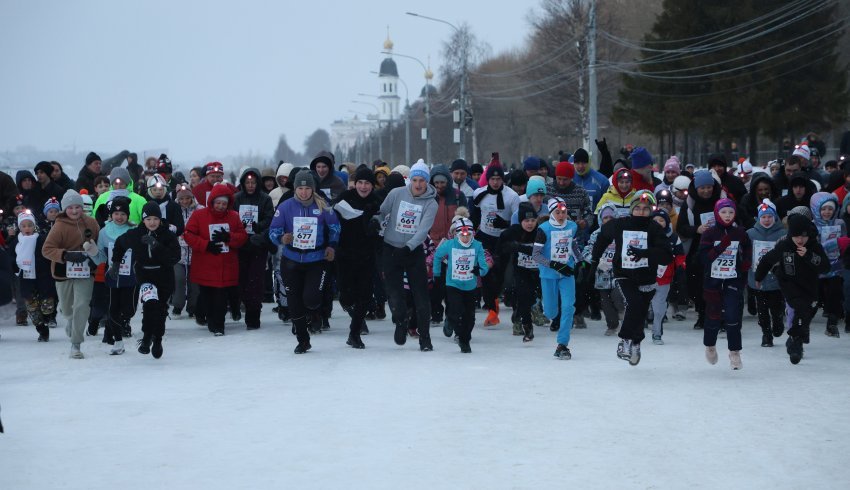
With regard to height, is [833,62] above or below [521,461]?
above

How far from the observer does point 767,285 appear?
14.1m

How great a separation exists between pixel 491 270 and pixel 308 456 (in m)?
7.92

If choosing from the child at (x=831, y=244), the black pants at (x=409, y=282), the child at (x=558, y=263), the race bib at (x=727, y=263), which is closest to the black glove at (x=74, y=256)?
the black pants at (x=409, y=282)

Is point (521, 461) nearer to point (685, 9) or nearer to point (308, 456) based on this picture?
point (308, 456)

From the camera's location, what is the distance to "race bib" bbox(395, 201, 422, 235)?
13969 mm

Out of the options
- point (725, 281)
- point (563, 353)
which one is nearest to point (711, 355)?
point (725, 281)

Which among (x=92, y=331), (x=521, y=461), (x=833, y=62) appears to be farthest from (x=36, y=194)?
(x=833, y=62)

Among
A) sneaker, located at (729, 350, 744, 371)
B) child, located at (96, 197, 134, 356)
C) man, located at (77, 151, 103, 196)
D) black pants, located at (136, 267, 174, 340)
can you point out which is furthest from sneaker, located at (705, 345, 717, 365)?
man, located at (77, 151, 103, 196)

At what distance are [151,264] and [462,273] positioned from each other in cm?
332

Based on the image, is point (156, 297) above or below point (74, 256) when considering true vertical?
below

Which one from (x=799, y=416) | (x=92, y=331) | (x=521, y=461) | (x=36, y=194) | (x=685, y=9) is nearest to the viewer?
(x=521, y=461)

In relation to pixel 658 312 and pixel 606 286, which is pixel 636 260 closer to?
pixel 658 312

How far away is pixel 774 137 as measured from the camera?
5703cm

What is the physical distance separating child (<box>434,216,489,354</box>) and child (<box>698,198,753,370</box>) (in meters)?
2.52
